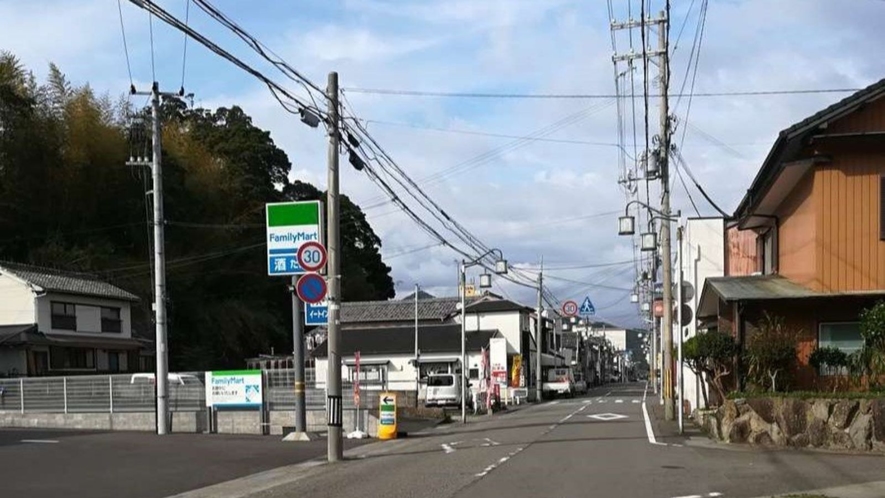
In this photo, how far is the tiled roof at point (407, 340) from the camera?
192 feet

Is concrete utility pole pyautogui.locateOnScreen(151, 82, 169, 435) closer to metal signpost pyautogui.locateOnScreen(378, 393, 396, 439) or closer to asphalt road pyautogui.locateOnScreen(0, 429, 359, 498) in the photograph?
asphalt road pyautogui.locateOnScreen(0, 429, 359, 498)

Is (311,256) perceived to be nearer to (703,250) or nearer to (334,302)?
(334,302)

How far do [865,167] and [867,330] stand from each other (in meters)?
3.77

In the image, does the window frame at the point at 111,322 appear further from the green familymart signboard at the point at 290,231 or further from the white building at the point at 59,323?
the green familymart signboard at the point at 290,231

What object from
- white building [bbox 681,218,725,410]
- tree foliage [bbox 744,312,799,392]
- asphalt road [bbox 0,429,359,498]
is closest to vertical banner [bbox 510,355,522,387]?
white building [bbox 681,218,725,410]

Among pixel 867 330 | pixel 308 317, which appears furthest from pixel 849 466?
pixel 308 317

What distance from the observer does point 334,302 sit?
17688 millimetres

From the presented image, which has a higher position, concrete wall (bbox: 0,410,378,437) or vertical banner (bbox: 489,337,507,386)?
concrete wall (bbox: 0,410,378,437)

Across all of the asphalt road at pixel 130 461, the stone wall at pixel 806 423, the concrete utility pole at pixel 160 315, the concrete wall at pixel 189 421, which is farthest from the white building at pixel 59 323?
the stone wall at pixel 806 423

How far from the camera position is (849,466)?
14.6 metres

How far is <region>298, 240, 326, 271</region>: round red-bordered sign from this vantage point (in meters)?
18.0

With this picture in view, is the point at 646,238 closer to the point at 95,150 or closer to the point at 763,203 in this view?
the point at 763,203

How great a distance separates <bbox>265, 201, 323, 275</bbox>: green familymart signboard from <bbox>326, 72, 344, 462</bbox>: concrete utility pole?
2576mm

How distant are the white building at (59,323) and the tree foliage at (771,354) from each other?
35.5 metres
